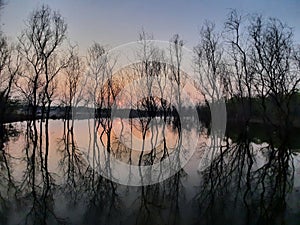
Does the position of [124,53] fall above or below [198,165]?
above

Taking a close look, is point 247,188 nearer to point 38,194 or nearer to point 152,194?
point 152,194

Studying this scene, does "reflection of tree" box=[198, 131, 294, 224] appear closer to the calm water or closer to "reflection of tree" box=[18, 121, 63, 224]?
the calm water

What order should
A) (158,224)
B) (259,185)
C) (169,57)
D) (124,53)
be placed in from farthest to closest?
(169,57), (124,53), (259,185), (158,224)

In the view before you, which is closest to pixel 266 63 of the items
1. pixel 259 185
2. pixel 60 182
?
pixel 259 185

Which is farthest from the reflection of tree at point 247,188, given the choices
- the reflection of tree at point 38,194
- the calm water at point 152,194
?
the reflection of tree at point 38,194

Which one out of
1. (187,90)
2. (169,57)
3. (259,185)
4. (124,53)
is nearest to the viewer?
(259,185)

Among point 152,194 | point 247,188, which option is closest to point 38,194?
point 152,194

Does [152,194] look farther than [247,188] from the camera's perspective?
No

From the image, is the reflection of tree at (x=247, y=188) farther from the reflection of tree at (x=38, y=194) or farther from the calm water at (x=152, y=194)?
the reflection of tree at (x=38, y=194)

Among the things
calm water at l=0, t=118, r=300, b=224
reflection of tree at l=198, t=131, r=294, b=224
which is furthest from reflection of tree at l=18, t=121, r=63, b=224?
reflection of tree at l=198, t=131, r=294, b=224

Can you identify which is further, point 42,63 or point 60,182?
point 42,63

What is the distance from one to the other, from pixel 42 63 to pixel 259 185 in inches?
482

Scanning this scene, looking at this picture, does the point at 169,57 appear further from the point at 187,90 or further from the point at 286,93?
the point at 286,93

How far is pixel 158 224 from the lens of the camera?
2727 millimetres
